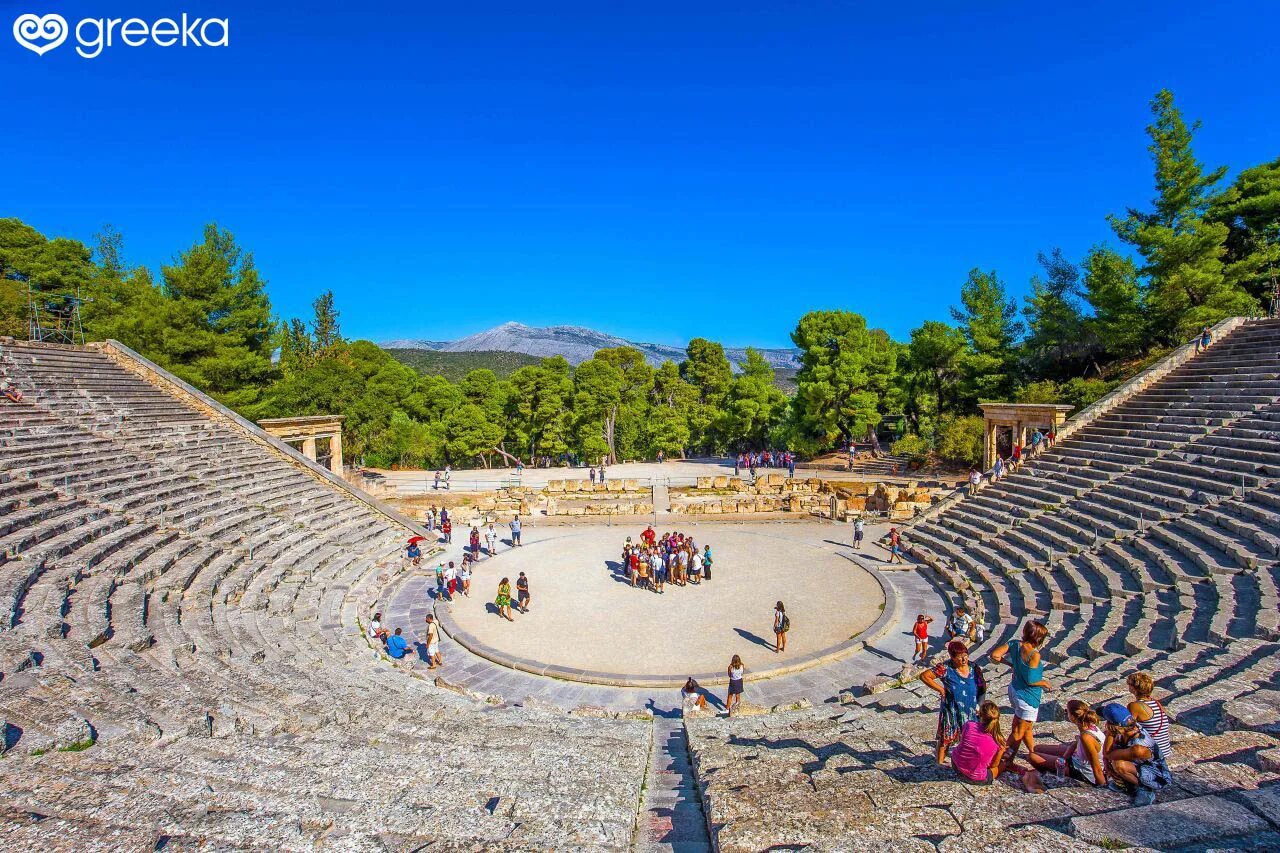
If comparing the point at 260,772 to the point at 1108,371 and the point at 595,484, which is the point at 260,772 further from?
the point at 1108,371

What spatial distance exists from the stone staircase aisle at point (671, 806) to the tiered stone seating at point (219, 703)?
0.27 metres

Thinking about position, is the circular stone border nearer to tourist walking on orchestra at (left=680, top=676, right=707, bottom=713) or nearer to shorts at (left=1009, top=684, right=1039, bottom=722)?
tourist walking on orchestra at (left=680, top=676, right=707, bottom=713)

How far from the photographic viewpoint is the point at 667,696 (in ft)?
35.2

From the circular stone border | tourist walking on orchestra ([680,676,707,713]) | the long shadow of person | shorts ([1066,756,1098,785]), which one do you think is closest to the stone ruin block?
the circular stone border

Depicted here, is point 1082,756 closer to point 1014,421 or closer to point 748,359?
point 1014,421

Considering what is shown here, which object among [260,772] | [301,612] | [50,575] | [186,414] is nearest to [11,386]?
[186,414]

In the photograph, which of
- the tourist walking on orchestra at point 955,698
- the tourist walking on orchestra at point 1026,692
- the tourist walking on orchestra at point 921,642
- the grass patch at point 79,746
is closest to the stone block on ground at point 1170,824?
the tourist walking on orchestra at point 1026,692

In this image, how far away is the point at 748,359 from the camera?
148 feet

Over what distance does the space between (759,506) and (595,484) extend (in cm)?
879

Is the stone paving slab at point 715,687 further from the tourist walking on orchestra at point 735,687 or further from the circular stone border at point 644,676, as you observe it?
the tourist walking on orchestra at point 735,687

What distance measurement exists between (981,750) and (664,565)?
11668mm

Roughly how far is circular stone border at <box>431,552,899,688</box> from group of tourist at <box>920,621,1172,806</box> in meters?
6.02

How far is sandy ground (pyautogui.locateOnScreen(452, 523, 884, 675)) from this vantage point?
40.6ft

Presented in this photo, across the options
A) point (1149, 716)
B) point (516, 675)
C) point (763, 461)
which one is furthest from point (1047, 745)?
point (763, 461)
